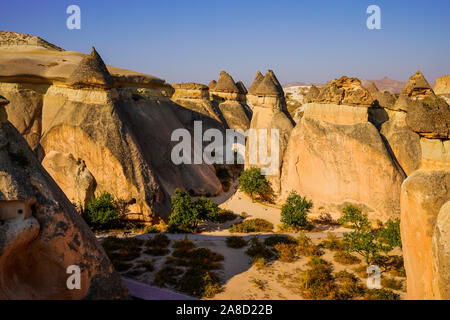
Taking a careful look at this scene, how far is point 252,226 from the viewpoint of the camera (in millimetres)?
12359

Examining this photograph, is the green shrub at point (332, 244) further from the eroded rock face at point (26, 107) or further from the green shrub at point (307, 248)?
the eroded rock face at point (26, 107)

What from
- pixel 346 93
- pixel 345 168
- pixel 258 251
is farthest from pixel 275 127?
pixel 258 251

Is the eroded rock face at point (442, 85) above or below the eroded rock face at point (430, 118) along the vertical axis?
above

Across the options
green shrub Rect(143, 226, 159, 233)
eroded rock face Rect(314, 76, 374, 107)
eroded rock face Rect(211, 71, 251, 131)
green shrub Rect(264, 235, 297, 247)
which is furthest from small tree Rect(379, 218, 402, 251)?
eroded rock face Rect(211, 71, 251, 131)

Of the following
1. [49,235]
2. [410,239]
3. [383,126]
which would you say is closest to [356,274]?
[410,239]

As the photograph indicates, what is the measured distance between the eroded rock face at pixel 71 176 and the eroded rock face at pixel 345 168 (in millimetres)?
8706

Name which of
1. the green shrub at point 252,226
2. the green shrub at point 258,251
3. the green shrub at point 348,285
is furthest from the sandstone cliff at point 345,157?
the green shrub at point 348,285

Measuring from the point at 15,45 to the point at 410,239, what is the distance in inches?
825

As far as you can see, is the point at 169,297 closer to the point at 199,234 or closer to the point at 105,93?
the point at 199,234

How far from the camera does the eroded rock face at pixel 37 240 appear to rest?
4.97 m

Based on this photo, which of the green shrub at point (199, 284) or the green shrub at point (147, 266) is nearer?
the green shrub at point (199, 284)

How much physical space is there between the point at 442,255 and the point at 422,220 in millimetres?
772

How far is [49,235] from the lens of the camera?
538 cm

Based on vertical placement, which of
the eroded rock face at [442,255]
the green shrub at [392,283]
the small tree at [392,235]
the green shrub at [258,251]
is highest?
the eroded rock face at [442,255]
